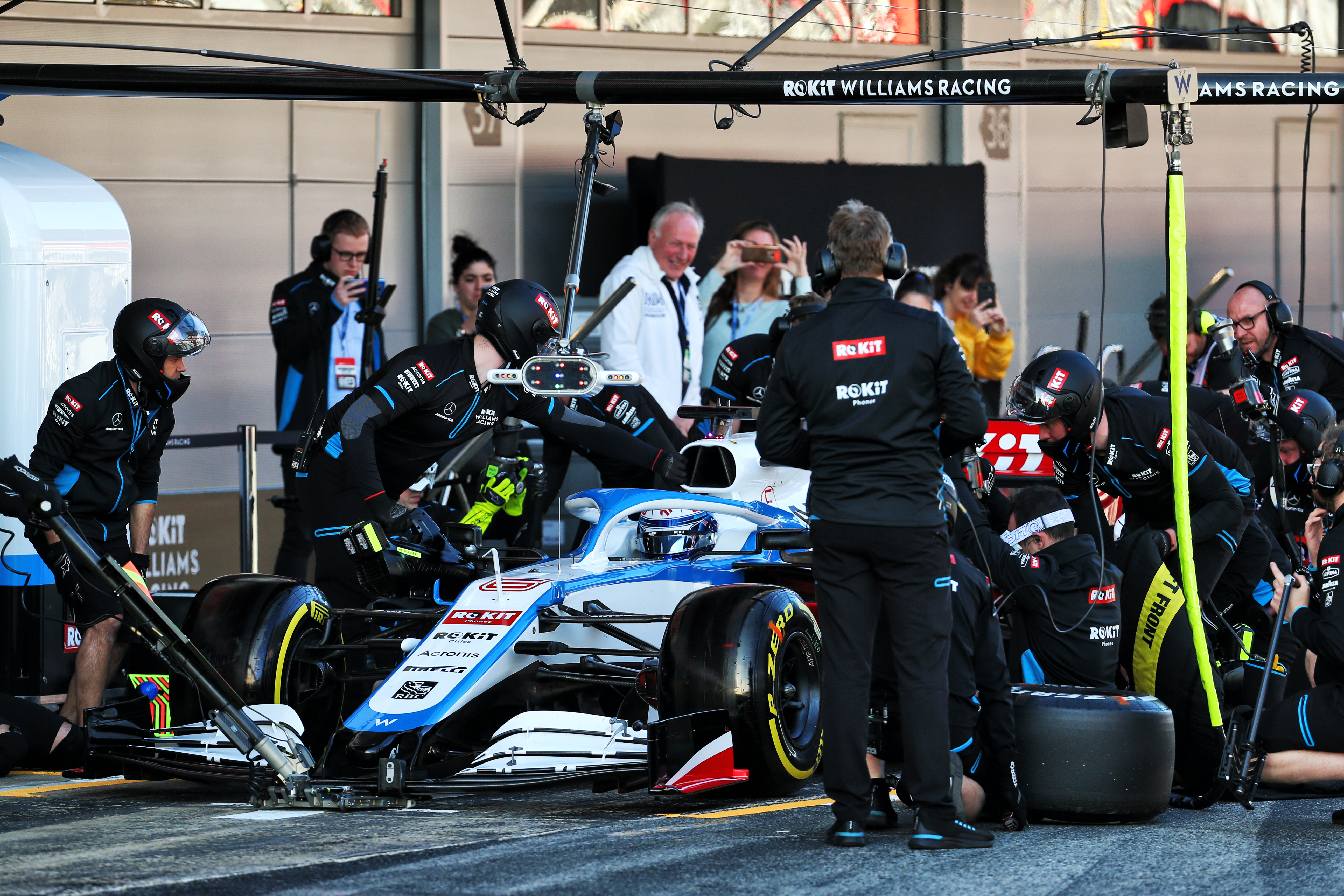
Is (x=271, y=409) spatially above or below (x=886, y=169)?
below

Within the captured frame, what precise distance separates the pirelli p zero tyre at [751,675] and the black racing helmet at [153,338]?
2.73 meters

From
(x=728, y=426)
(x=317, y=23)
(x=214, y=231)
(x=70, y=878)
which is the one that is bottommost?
(x=70, y=878)

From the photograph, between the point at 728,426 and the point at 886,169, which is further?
the point at 886,169

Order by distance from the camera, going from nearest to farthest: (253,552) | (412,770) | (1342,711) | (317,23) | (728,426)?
(412,770)
(1342,711)
(728,426)
(253,552)
(317,23)

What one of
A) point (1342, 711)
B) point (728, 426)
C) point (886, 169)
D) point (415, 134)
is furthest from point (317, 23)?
point (1342, 711)

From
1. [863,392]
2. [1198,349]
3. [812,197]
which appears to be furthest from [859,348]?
[812,197]

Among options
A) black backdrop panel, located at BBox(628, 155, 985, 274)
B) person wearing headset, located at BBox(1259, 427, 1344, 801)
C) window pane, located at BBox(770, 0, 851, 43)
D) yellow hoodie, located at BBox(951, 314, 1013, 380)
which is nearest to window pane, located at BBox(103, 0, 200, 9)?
black backdrop panel, located at BBox(628, 155, 985, 274)

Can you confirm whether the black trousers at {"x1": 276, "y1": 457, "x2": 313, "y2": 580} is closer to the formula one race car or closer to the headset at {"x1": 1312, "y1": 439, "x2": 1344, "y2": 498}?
the formula one race car

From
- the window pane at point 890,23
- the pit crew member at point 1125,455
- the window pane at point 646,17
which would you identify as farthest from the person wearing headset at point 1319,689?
the window pane at point 890,23

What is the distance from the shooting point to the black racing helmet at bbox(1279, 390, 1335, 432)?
334 inches

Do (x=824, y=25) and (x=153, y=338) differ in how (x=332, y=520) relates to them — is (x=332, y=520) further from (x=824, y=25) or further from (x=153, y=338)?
(x=824, y=25)

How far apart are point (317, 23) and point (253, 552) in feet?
17.0

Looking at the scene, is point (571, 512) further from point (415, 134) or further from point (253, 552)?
point (415, 134)

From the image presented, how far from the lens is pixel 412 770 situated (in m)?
5.86
